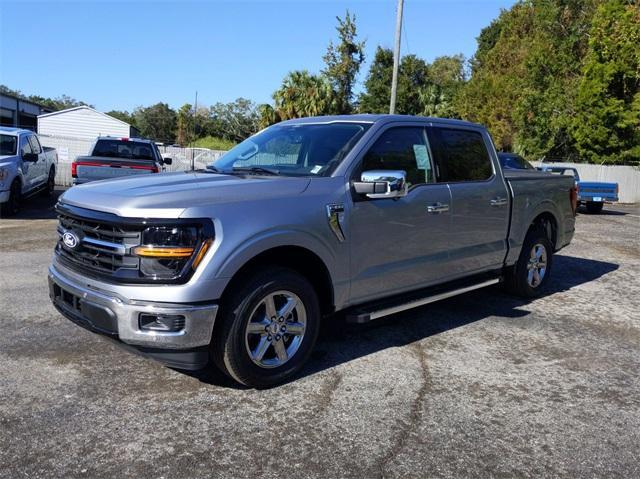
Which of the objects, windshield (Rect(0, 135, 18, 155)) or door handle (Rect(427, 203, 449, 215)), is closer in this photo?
door handle (Rect(427, 203, 449, 215))

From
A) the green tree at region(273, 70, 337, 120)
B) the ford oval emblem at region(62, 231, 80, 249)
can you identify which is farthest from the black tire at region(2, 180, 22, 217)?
the green tree at region(273, 70, 337, 120)

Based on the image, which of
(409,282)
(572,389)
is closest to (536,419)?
(572,389)

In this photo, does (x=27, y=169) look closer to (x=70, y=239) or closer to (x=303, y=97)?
(x=70, y=239)

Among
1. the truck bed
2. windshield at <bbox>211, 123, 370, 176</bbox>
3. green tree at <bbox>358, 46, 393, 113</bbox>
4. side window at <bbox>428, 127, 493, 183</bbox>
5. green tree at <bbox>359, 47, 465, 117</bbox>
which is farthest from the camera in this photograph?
green tree at <bbox>358, 46, 393, 113</bbox>

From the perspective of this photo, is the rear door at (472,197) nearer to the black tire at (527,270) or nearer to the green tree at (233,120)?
the black tire at (527,270)

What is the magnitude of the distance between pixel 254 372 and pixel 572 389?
2.30 metres

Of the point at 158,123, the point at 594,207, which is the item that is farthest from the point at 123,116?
the point at 594,207

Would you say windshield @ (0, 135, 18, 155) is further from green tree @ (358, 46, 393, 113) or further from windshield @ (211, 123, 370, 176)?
green tree @ (358, 46, 393, 113)

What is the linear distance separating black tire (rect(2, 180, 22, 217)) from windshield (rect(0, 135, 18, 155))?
67 centimetres

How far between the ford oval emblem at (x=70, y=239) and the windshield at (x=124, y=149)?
948cm

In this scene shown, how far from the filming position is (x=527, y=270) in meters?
6.55

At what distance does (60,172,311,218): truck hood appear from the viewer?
3436 millimetres

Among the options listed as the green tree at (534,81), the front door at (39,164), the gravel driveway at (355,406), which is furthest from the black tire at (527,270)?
the green tree at (534,81)

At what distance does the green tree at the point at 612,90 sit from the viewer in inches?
1093
